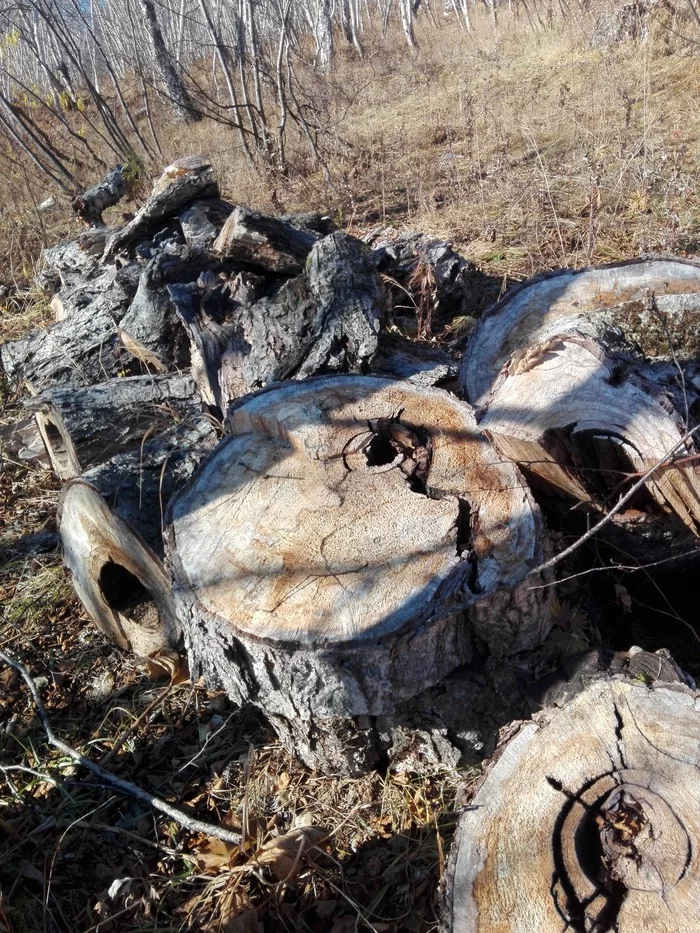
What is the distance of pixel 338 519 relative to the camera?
1.69 meters

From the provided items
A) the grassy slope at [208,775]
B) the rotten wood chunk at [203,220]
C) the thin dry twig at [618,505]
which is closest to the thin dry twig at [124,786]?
the grassy slope at [208,775]

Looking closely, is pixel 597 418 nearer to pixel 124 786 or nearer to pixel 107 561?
pixel 107 561

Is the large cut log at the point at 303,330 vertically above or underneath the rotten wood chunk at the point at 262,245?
underneath

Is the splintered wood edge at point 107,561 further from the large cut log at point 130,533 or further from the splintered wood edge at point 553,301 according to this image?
the splintered wood edge at point 553,301

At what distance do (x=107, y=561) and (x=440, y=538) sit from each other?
1168 mm

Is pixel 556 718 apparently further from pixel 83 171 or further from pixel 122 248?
pixel 83 171

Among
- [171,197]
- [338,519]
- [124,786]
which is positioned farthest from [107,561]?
[171,197]

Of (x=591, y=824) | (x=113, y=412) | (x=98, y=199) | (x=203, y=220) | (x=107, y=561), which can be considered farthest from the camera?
(x=98, y=199)

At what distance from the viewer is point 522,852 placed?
117 cm

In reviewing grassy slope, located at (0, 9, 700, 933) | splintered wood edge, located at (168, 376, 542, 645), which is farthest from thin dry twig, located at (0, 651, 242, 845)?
splintered wood edge, located at (168, 376, 542, 645)

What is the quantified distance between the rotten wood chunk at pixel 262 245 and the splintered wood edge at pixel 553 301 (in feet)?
3.19

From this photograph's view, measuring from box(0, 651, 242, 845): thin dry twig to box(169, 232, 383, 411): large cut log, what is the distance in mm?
1170

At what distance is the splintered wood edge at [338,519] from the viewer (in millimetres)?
1520

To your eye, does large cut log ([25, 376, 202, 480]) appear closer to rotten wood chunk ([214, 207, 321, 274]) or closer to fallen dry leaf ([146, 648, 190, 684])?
rotten wood chunk ([214, 207, 321, 274])
